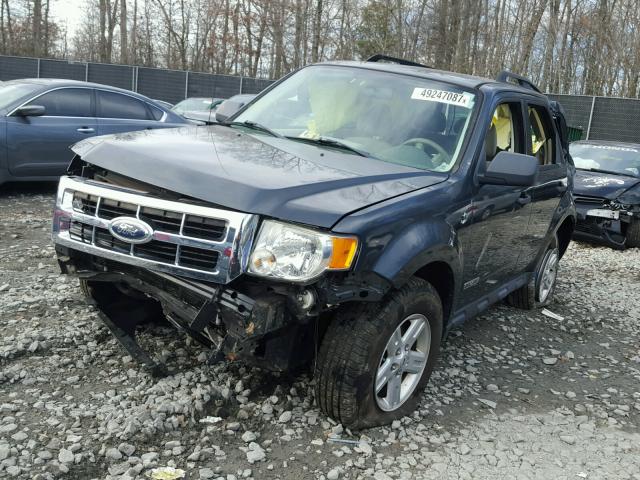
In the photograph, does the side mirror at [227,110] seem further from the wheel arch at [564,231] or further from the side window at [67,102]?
the side window at [67,102]

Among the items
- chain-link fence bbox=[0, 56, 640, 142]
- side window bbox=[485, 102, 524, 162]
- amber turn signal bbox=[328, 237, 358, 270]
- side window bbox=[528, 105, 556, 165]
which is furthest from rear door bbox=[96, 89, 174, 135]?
chain-link fence bbox=[0, 56, 640, 142]

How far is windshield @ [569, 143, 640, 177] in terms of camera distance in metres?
9.86

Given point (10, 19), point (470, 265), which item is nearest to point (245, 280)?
point (470, 265)

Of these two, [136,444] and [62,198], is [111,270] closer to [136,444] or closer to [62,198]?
[62,198]

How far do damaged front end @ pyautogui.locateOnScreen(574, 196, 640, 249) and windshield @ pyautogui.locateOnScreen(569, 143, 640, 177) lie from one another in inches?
34.7

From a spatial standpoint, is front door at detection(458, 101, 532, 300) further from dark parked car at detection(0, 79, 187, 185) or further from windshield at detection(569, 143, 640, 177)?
windshield at detection(569, 143, 640, 177)

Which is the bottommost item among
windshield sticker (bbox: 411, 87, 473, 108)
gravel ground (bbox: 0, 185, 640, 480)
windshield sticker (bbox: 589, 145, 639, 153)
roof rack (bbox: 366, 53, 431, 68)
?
gravel ground (bbox: 0, 185, 640, 480)

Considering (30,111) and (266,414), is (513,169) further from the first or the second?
(30,111)

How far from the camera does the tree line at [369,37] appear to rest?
83.0 feet

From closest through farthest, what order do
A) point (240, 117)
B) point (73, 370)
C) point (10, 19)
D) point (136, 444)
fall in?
point (136, 444), point (73, 370), point (240, 117), point (10, 19)

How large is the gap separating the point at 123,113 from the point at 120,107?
0.30 ft

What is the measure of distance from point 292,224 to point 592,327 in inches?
154

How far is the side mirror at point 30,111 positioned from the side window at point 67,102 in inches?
6.0

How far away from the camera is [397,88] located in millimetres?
4121
